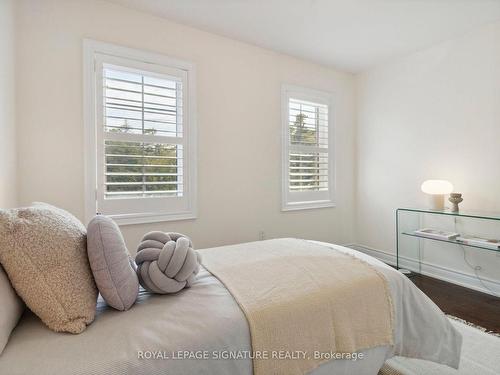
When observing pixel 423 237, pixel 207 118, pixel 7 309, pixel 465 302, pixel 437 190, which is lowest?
pixel 465 302

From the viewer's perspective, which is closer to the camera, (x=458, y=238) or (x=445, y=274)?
(x=458, y=238)

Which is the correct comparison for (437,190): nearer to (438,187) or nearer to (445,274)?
(438,187)

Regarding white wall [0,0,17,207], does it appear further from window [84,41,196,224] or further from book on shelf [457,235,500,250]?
book on shelf [457,235,500,250]

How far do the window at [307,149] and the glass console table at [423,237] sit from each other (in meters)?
0.94

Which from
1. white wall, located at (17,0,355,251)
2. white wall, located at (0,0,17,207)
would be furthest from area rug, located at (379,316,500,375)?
white wall, located at (0,0,17,207)

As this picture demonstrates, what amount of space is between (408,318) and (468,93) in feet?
8.43

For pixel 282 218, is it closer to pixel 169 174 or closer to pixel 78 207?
pixel 169 174

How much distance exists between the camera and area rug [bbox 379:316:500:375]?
1531 mm

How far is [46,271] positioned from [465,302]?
307 cm

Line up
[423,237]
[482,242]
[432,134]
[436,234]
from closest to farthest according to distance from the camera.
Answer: [482,242], [436,234], [423,237], [432,134]

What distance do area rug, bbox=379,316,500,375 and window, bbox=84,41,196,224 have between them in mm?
1979

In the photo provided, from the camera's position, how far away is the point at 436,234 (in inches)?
109

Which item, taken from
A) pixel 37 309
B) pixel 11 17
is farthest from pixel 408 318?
pixel 11 17

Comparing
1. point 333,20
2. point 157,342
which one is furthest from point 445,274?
point 157,342
